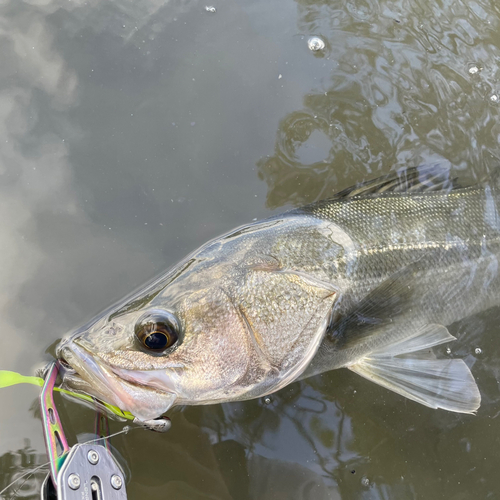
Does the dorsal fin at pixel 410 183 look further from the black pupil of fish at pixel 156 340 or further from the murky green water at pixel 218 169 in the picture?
the black pupil of fish at pixel 156 340

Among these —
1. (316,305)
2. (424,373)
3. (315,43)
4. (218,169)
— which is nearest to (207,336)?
(316,305)

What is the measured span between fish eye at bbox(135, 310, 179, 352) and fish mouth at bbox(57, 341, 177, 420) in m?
0.15

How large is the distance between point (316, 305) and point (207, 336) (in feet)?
1.92

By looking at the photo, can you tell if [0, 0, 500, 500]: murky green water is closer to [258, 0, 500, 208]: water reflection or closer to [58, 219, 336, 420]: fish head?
[258, 0, 500, 208]: water reflection

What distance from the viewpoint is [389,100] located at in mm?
3014

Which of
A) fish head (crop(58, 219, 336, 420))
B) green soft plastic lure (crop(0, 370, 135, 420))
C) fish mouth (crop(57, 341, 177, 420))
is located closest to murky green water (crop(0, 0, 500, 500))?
green soft plastic lure (crop(0, 370, 135, 420))

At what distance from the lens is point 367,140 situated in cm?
295

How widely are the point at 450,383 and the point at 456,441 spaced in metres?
0.54

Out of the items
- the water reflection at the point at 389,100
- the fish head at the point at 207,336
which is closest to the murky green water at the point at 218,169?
the water reflection at the point at 389,100

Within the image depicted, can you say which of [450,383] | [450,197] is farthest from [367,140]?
[450,383]

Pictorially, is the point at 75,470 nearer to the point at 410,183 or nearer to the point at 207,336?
the point at 207,336

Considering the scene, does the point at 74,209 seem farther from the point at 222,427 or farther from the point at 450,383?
the point at 450,383

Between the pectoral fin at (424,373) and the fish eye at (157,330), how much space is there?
3.58ft

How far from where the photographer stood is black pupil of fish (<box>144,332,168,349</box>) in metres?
1.88
